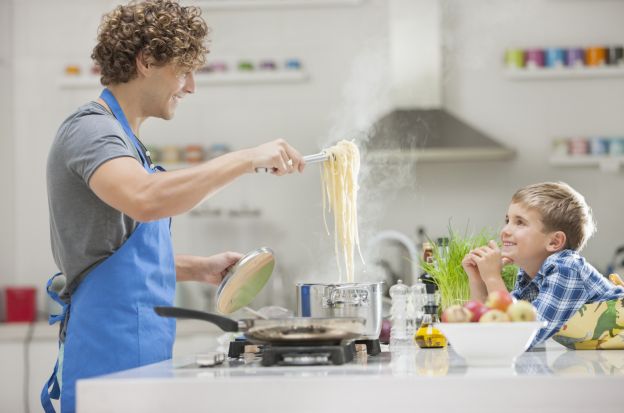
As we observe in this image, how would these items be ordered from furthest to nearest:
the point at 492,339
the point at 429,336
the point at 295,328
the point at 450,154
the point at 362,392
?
1. the point at 450,154
2. the point at 429,336
3. the point at 295,328
4. the point at 492,339
5. the point at 362,392

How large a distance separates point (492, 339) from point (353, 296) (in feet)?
1.38

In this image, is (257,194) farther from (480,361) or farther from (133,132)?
(480,361)

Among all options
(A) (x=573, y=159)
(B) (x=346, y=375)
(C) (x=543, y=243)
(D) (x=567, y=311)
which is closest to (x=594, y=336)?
(D) (x=567, y=311)

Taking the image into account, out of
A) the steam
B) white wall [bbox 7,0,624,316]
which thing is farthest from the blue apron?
white wall [bbox 7,0,624,316]

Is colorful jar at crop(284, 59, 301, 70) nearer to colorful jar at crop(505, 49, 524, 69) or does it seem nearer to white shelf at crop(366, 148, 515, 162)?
white shelf at crop(366, 148, 515, 162)

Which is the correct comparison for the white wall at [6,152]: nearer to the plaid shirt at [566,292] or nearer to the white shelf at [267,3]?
the white shelf at [267,3]

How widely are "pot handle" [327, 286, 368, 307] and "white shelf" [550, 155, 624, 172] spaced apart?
3.25m

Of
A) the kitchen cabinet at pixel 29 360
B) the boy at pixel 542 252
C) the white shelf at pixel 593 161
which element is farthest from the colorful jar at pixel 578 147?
the boy at pixel 542 252

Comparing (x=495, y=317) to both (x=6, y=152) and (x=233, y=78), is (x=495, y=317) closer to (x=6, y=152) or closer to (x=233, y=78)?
(x=233, y=78)

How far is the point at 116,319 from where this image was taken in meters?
1.72

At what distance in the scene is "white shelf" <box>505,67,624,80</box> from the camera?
4734mm

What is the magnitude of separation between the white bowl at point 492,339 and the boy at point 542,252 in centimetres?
53

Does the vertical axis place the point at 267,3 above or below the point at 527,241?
above

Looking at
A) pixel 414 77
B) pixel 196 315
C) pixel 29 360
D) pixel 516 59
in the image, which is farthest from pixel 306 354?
pixel 516 59
